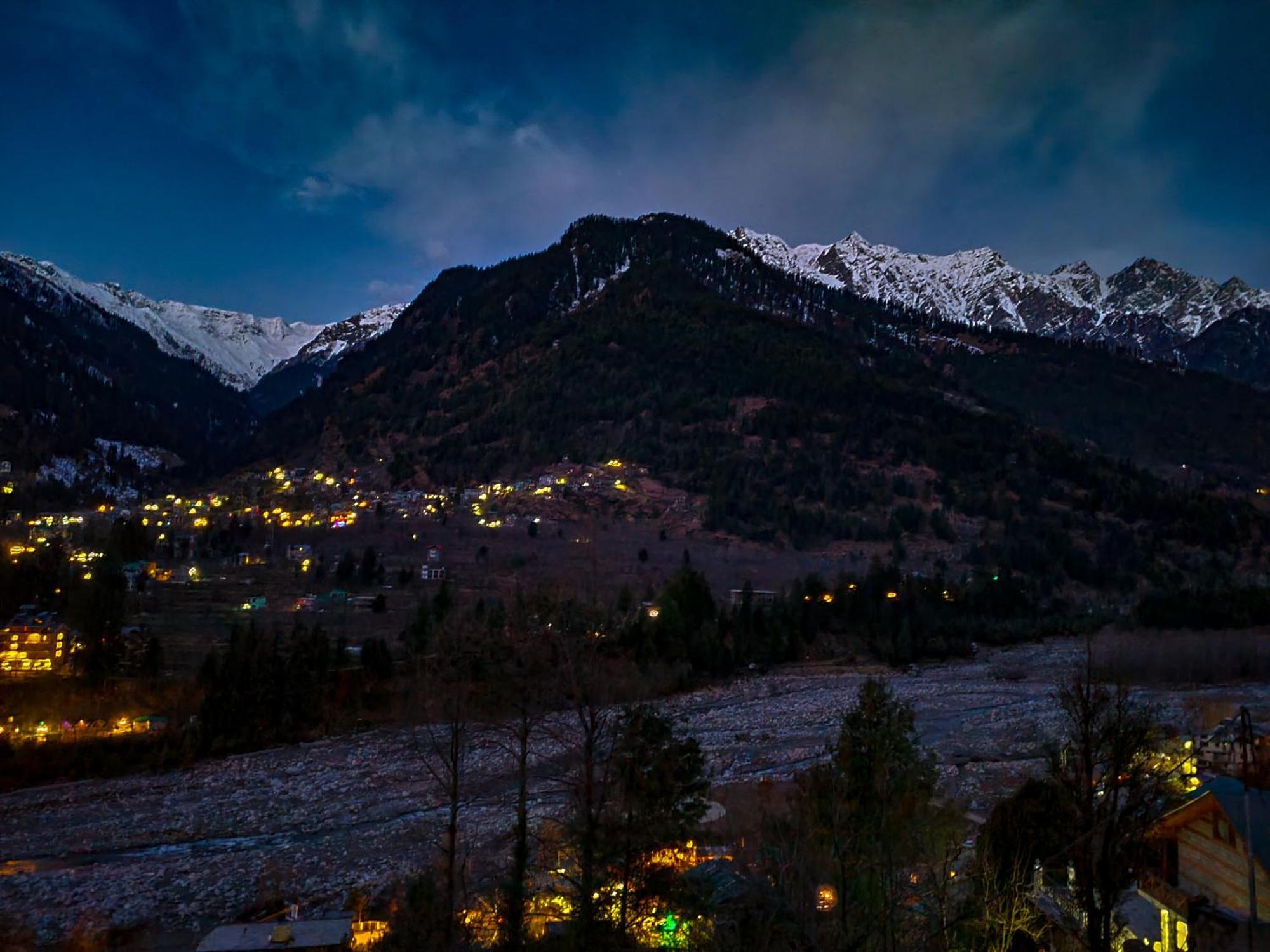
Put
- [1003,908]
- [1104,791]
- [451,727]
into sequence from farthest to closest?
[451,727], [1003,908], [1104,791]

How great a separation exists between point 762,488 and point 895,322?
9261cm

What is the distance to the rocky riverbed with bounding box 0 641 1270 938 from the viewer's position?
60.0 feet

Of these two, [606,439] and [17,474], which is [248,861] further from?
[17,474]

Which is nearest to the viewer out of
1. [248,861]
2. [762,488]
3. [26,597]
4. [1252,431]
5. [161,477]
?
[248,861]

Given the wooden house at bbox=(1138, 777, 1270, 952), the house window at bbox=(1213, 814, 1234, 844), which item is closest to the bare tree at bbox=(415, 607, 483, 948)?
the wooden house at bbox=(1138, 777, 1270, 952)

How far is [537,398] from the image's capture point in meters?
111

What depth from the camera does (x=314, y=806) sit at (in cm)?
2458

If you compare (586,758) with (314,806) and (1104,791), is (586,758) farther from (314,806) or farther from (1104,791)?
(314,806)

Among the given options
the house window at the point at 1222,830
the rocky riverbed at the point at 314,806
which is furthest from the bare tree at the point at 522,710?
the house window at the point at 1222,830

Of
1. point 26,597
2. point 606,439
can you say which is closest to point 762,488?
point 606,439

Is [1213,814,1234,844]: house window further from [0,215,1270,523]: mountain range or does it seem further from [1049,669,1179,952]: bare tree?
[0,215,1270,523]: mountain range

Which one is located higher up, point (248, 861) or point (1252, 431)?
point (1252, 431)

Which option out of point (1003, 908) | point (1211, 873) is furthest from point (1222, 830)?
point (1003, 908)

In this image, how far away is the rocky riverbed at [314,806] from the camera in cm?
1828
